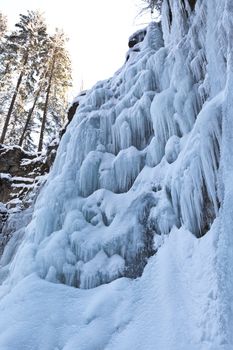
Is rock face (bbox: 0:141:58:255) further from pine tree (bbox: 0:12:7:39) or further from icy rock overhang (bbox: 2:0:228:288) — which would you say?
pine tree (bbox: 0:12:7:39)

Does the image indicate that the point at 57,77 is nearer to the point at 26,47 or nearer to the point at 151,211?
the point at 26,47

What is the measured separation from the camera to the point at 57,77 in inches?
886

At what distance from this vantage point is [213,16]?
6508mm

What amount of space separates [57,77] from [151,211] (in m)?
17.5

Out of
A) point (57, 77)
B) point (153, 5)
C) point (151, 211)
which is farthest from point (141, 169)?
point (57, 77)

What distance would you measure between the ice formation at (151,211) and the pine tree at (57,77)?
13788 millimetres

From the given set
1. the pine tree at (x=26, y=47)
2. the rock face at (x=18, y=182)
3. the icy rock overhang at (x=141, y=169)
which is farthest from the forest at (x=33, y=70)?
the icy rock overhang at (x=141, y=169)

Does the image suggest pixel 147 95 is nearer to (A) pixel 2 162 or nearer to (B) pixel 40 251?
(B) pixel 40 251

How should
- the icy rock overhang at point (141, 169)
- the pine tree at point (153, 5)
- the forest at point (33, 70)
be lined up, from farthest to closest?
the forest at point (33, 70) → the pine tree at point (153, 5) → the icy rock overhang at point (141, 169)

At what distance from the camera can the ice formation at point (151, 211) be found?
4723mm

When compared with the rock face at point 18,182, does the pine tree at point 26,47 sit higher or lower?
higher

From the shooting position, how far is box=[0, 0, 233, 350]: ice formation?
4723 mm

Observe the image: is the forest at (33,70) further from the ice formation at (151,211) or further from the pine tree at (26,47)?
the ice formation at (151,211)

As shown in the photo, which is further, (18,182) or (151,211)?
(18,182)
